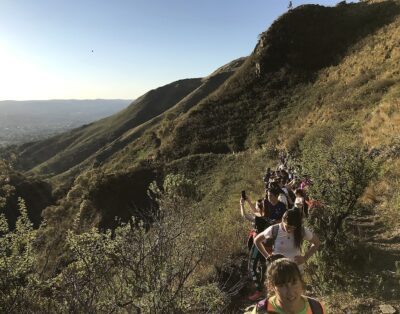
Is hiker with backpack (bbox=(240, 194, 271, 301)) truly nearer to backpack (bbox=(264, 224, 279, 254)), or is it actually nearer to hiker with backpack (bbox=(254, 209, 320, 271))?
backpack (bbox=(264, 224, 279, 254))

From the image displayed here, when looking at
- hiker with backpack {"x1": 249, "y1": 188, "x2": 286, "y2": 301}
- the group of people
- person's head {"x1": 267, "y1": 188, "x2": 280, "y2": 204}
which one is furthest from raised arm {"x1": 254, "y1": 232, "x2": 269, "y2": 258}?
person's head {"x1": 267, "y1": 188, "x2": 280, "y2": 204}

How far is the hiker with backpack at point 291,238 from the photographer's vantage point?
4.80 metres

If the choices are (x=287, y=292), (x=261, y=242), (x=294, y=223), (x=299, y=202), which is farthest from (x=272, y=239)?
(x=299, y=202)

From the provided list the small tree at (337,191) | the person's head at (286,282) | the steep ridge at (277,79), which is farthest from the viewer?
the steep ridge at (277,79)

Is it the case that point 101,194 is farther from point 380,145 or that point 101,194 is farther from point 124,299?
point 124,299

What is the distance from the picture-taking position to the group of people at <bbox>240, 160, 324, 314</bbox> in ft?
9.50

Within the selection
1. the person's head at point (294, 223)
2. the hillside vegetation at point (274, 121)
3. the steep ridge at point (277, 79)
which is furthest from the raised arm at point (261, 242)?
the steep ridge at point (277, 79)

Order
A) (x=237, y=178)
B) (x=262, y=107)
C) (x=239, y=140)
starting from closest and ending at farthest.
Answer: (x=237, y=178), (x=239, y=140), (x=262, y=107)

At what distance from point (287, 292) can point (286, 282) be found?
8cm

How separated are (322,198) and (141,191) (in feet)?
105

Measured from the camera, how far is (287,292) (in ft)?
9.48

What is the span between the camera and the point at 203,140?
4456cm

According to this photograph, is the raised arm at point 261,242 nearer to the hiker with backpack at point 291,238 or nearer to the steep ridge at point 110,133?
the hiker with backpack at point 291,238

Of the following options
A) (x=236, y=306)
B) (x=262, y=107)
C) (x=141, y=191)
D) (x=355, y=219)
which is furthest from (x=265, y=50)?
(x=236, y=306)
